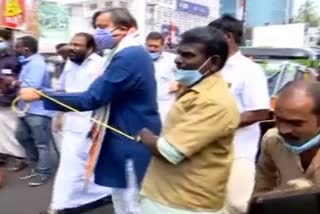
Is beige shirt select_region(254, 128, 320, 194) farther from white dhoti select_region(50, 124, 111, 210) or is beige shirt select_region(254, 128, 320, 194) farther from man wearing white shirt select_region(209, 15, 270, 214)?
white dhoti select_region(50, 124, 111, 210)

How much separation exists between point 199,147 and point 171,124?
0.17m

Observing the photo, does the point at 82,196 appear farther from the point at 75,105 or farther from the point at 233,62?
the point at 233,62

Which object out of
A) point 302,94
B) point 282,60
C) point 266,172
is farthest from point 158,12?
point 302,94

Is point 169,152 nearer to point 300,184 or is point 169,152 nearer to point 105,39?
point 300,184

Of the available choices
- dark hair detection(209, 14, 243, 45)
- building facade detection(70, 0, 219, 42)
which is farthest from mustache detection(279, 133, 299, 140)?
building facade detection(70, 0, 219, 42)

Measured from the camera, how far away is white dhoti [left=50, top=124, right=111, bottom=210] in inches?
189

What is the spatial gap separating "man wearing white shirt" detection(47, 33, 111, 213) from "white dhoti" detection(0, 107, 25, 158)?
7.70 ft

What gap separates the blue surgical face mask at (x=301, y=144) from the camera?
6.45 feet

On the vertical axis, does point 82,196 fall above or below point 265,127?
below

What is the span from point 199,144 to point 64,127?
2604mm

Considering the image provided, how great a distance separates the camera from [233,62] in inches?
146

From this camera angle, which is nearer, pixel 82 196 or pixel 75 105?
pixel 75 105

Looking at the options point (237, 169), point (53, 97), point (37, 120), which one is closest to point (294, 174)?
point (237, 169)

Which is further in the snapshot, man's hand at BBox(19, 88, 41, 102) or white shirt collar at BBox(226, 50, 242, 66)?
white shirt collar at BBox(226, 50, 242, 66)
